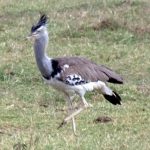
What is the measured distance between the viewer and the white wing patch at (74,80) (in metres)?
8.04

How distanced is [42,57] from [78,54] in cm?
504

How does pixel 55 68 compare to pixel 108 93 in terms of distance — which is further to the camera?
pixel 108 93

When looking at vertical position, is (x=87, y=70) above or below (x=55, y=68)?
below

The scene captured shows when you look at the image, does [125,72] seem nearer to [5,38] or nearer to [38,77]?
[38,77]


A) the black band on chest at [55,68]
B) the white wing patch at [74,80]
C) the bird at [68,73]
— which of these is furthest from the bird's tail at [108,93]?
the black band on chest at [55,68]

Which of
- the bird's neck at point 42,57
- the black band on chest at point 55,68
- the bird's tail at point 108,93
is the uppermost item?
the bird's neck at point 42,57

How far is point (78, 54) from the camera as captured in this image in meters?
13.1

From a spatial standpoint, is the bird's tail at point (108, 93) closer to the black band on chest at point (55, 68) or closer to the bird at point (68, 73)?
the bird at point (68, 73)

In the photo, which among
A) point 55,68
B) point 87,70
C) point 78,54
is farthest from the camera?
point 78,54

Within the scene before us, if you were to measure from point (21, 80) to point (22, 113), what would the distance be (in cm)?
201

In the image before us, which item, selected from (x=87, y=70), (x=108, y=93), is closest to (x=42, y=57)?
(x=87, y=70)

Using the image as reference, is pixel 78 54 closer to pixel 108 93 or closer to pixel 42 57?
pixel 108 93

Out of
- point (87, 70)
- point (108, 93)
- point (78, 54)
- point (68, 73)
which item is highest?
point (68, 73)

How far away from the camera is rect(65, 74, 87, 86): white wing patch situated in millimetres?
8039
